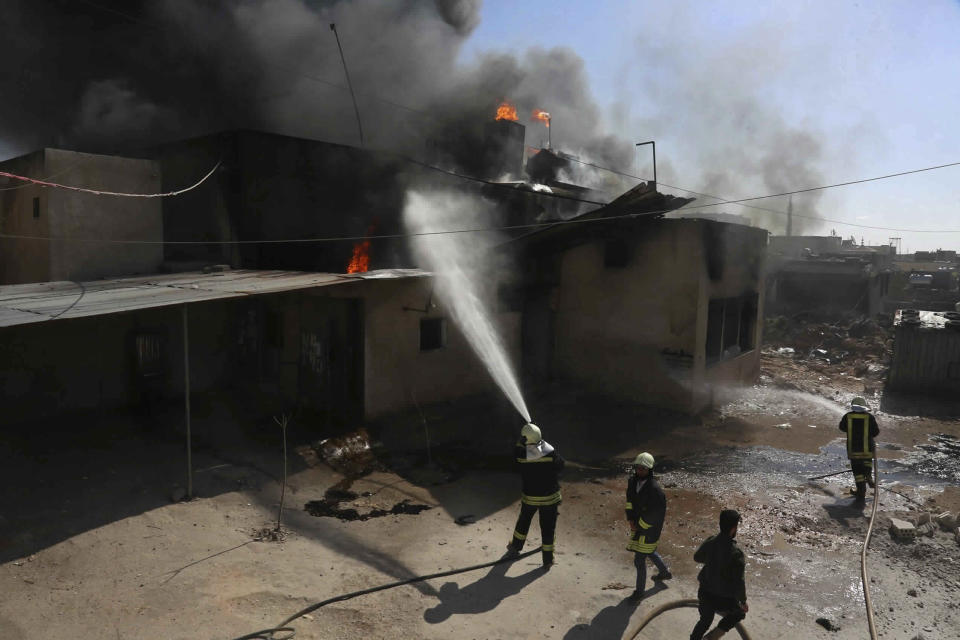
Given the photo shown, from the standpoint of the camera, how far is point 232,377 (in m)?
13.2

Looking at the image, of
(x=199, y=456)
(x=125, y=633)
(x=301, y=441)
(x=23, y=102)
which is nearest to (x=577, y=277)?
(x=301, y=441)

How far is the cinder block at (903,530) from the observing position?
22.5ft

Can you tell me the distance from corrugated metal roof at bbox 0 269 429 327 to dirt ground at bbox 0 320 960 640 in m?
2.26

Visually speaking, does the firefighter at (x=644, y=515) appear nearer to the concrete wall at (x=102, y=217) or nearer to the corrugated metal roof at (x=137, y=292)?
the corrugated metal roof at (x=137, y=292)

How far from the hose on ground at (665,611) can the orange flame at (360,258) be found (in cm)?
1122

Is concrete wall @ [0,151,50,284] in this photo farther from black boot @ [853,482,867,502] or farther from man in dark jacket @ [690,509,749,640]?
black boot @ [853,482,867,502]

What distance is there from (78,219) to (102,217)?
450 millimetres

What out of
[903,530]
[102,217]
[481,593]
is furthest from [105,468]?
[903,530]

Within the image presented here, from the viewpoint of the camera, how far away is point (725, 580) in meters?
4.53

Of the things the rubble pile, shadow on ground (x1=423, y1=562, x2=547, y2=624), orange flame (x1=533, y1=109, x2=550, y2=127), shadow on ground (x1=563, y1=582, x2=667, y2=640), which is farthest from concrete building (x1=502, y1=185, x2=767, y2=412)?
orange flame (x1=533, y1=109, x2=550, y2=127)

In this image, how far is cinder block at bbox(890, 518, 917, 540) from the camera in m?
6.86

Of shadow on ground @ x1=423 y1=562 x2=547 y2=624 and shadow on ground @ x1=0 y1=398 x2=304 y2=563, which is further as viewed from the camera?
shadow on ground @ x1=0 y1=398 x2=304 y2=563

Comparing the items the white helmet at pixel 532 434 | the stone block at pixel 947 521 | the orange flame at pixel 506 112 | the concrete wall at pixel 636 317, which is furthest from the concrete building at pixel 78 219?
the orange flame at pixel 506 112

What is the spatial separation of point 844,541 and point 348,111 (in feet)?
67.0
